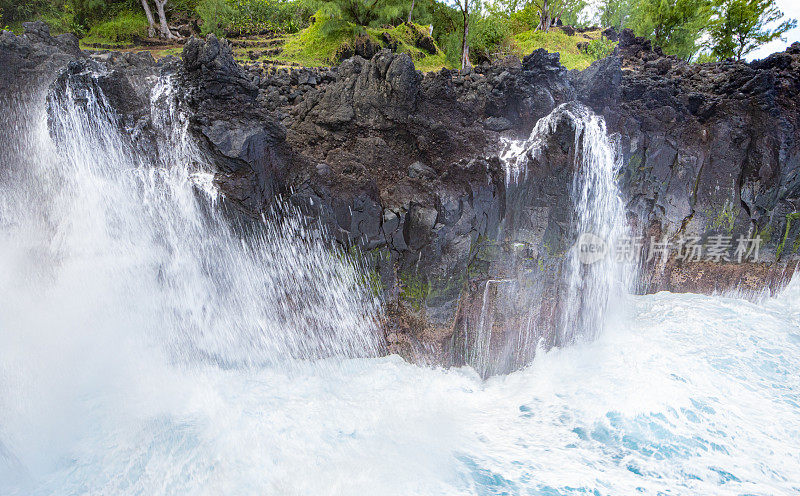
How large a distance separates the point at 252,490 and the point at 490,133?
295 inches

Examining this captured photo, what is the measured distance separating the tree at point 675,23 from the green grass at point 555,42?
102 inches

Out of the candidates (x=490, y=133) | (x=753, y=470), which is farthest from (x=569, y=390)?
(x=490, y=133)

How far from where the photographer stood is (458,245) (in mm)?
7676

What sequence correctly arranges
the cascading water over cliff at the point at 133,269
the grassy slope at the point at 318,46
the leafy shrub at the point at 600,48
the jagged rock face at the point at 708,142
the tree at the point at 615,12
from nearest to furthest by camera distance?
the cascading water over cliff at the point at 133,269
the jagged rock face at the point at 708,142
the grassy slope at the point at 318,46
the leafy shrub at the point at 600,48
the tree at the point at 615,12

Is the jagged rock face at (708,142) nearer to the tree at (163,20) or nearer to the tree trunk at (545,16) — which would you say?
the tree at (163,20)

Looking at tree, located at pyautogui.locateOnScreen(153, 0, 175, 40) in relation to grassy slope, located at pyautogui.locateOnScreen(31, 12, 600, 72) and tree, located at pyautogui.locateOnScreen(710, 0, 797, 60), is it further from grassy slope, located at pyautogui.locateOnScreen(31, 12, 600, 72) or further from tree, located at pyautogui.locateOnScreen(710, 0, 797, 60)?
tree, located at pyautogui.locateOnScreen(710, 0, 797, 60)

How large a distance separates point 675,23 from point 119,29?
21845 millimetres

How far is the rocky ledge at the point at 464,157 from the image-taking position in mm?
7340

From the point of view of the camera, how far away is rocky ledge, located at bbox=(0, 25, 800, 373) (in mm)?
7340

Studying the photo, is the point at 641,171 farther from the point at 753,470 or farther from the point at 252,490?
the point at 252,490

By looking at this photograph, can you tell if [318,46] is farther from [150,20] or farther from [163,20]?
[150,20]

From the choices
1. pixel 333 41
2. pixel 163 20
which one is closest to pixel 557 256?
pixel 333 41

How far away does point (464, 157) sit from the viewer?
315 inches

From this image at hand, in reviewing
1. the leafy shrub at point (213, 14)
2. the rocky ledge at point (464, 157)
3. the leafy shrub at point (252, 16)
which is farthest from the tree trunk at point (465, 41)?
the leafy shrub at point (213, 14)
